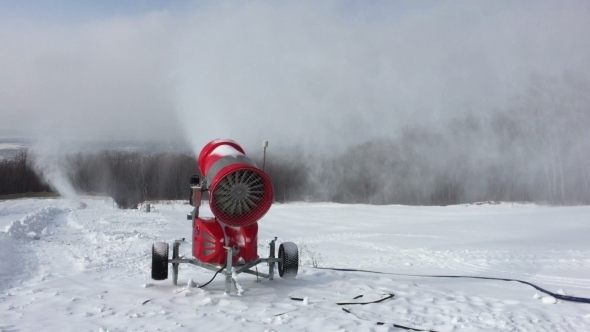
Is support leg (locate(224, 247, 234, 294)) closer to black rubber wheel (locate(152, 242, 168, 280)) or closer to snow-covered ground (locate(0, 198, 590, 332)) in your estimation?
snow-covered ground (locate(0, 198, 590, 332))

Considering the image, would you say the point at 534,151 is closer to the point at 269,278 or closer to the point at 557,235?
the point at 557,235

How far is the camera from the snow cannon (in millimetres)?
5590

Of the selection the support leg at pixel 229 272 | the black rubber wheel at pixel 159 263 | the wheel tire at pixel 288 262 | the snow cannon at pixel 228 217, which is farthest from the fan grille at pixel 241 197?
the black rubber wheel at pixel 159 263

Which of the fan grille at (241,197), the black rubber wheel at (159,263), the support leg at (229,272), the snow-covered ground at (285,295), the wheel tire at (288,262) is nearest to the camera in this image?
the snow-covered ground at (285,295)

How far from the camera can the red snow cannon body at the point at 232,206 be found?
5.59 m

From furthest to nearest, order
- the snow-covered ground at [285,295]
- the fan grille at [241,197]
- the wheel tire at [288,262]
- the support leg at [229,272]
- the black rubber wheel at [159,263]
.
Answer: the wheel tire at [288,262]
the black rubber wheel at [159,263]
the fan grille at [241,197]
the support leg at [229,272]
the snow-covered ground at [285,295]

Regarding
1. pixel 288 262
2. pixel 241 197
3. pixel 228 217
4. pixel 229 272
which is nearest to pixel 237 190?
pixel 241 197

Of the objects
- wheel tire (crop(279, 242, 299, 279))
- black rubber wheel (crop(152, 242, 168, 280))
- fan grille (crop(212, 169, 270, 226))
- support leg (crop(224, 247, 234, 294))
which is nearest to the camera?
support leg (crop(224, 247, 234, 294))

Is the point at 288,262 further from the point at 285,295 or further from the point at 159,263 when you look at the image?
the point at 159,263

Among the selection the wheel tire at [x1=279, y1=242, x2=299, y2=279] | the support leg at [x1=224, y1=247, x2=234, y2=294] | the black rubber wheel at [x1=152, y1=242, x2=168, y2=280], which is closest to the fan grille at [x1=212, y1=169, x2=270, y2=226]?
the support leg at [x1=224, y1=247, x2=234, y2=294]

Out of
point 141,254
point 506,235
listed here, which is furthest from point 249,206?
point 506,235

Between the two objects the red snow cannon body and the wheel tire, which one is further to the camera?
the wheel tire

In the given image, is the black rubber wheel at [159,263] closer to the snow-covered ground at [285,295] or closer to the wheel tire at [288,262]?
the snow-covered ground at [285,295]

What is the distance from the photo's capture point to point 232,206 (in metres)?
5.73
